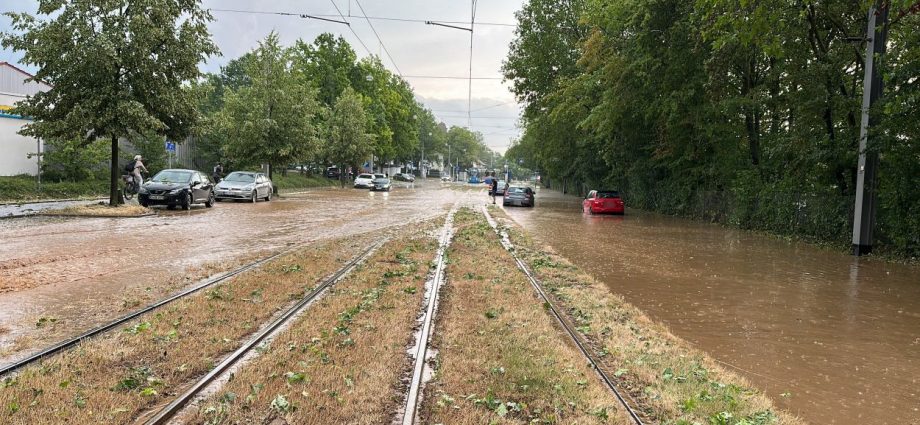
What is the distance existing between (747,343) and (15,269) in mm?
9950

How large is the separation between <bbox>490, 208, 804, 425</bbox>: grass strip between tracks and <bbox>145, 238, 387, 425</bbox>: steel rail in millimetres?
3192

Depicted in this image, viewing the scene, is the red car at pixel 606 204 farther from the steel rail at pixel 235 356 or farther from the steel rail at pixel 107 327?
the steel rail at pixel 107 327

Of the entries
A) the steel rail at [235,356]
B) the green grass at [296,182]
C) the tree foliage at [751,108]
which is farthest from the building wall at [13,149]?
the tree foliage at [751,108]

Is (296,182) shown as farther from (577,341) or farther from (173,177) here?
(577,341)

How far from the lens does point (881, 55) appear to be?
12.8m

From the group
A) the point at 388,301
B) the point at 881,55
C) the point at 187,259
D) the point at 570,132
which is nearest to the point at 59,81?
the point at 187,259

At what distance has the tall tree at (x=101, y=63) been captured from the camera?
55.9 feet

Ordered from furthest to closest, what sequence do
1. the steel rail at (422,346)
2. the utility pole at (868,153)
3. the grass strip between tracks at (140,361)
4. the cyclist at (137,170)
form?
the cyclist at (137,170), the utility pole at (868,153), the steel rail at (422,346), the grass strip between tracks at (140,361)

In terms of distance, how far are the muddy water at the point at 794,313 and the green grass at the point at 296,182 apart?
31380 millimetres

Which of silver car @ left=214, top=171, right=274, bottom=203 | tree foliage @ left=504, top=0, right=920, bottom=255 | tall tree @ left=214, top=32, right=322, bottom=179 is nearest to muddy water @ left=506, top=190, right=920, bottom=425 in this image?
tree foliage @ left=504, top=0, right=920, bottom=255

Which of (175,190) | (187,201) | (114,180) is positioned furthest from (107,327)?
(187,201)

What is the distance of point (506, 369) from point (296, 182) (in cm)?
4644

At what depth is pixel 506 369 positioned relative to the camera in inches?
192

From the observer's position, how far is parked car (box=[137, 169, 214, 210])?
20.7 metres
